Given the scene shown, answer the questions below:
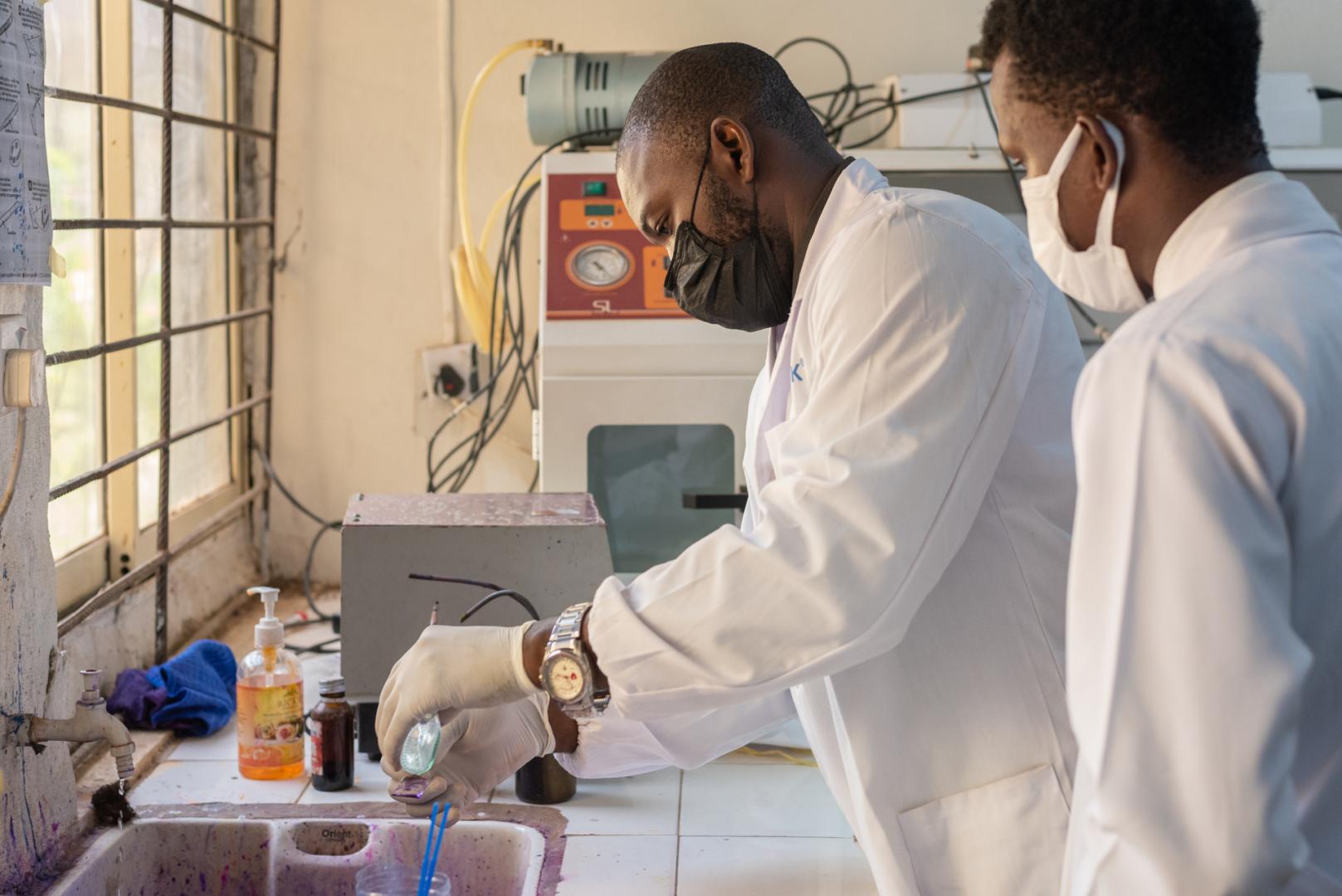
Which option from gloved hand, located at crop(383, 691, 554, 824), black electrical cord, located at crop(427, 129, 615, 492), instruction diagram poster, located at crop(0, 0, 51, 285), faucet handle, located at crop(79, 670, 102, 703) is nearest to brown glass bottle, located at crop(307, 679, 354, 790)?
faucet handle, located at crop(79, 670, 102, 703)

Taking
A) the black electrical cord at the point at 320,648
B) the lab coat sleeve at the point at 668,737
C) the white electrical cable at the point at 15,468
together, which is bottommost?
the black electrical cord at the point at 320,648

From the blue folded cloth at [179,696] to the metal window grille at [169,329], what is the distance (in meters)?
0.13

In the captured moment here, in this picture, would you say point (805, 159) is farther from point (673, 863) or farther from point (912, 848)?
point (673, 863)

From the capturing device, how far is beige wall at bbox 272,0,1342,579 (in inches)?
104

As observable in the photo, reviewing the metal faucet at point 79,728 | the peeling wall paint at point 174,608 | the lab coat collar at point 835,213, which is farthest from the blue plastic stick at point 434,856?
the lab coat collar at point 835,213

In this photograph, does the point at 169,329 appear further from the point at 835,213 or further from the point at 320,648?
the point at 835,213

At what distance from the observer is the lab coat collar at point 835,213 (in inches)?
43.3

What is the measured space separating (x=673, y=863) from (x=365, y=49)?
1.96 m

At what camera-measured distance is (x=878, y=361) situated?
93 centimetres

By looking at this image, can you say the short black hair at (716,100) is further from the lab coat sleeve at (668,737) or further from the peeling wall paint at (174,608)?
the peeling wall paint at (174,608)

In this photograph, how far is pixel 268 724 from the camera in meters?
1.67

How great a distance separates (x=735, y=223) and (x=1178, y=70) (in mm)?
549

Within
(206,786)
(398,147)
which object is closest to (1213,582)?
(206,786)

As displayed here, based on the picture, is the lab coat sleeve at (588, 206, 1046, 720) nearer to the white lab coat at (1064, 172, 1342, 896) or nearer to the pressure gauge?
the white lab coat at (1064, 172, 1342, 896)
